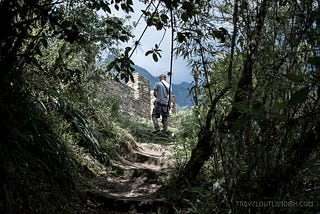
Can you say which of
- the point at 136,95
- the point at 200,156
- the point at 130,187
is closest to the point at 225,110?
the point at 200,156

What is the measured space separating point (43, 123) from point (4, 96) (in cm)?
108

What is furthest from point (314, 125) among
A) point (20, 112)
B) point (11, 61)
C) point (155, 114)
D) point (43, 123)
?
point (155, 114)

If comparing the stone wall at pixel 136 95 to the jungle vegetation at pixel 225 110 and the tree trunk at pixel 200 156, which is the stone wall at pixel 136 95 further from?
the tree trunk at pixel 200 156

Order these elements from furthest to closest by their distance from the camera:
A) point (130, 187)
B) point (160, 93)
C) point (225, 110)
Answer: point (160, 93), point (130, 187), point (225, 110)

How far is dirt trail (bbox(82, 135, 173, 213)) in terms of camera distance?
11.2 feet

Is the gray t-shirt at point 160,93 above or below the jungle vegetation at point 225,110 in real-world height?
above

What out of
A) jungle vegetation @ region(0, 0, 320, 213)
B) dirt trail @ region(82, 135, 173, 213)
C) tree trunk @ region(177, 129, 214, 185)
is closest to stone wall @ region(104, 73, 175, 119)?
dirt trail @ region(82, 135, 173, 213)

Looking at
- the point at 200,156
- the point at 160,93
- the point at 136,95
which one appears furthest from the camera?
the point at 136,95

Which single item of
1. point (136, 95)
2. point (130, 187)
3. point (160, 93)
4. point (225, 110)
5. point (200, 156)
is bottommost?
point (130, 187)

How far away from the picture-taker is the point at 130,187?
4383mm

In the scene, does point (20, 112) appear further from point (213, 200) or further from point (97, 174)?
point (97, 174)

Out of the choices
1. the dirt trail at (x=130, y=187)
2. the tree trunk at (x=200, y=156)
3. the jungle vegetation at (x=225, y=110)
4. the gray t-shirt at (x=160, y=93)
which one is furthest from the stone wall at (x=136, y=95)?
the tree trunk at (x=200, y=156)

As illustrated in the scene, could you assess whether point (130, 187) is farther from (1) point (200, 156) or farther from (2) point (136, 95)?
(2) point (136, 95)

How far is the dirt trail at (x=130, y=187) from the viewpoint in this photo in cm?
340
